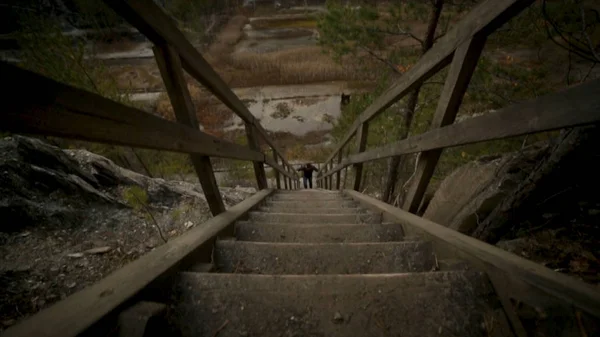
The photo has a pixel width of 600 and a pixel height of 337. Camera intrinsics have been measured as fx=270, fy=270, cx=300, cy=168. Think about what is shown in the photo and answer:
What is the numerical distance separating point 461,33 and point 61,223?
134 inches

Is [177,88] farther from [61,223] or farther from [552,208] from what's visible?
[552,208]

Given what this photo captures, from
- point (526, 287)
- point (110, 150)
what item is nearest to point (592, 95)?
point (526, 287)

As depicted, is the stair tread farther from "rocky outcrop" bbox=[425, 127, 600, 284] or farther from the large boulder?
the large boulder

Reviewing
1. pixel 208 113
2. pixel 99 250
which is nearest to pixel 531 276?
pixel 99 250

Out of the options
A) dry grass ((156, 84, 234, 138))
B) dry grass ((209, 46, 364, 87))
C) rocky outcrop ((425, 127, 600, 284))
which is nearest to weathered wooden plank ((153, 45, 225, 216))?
rocky outcrop ((425, 127, 600, 284))

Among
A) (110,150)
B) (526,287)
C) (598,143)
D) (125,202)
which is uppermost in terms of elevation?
(598,143)

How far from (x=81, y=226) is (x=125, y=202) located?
0.64 m

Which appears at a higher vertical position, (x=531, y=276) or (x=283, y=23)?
(x=531, y=276)

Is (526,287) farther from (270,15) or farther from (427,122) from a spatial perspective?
(270,15)

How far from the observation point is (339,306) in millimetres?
1009

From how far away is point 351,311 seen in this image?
0.99 meters

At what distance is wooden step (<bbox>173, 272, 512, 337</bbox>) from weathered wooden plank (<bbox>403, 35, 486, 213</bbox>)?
0.94 meters

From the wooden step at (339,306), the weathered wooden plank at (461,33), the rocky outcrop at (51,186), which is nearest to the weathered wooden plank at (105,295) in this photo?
the wooden step at (339,306)

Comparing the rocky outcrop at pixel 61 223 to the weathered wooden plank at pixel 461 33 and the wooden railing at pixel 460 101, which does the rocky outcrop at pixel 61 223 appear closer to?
the wooden railing at pixel 460 101
